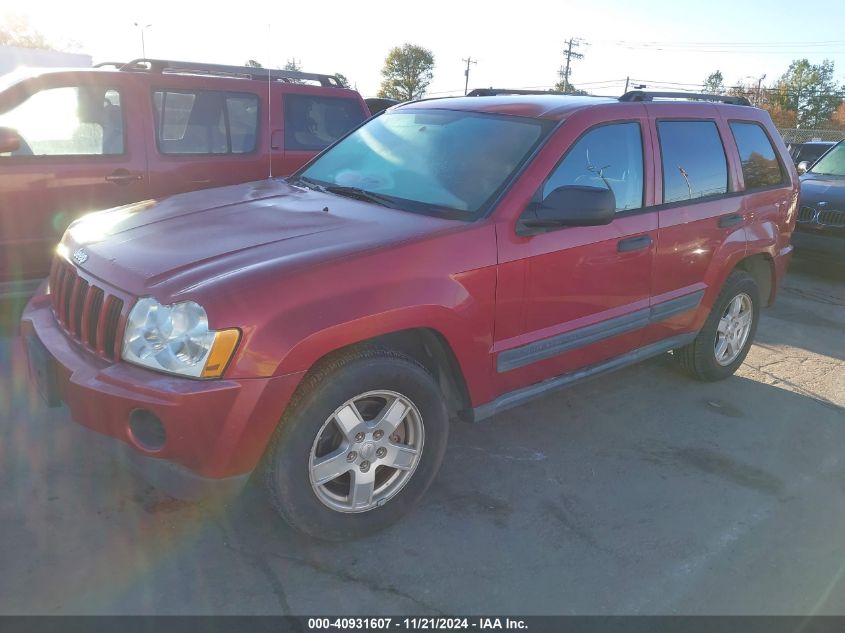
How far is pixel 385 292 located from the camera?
2645 millimetres

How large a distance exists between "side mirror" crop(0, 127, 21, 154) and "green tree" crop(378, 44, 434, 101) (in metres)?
80.1

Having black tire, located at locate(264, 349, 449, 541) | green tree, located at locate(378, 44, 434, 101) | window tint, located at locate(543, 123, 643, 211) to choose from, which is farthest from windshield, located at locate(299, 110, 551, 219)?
green tree, located at locate(378, 44, 434, 101)

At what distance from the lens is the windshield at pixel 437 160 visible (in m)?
3.23

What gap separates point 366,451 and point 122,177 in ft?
11.4

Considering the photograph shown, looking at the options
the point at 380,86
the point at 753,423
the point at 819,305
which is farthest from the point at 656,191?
the point at 380,86

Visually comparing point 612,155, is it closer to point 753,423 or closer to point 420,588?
point 753,423

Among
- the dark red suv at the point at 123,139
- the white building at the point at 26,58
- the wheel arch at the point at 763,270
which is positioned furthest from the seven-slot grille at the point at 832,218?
the white building at the point at 26,58

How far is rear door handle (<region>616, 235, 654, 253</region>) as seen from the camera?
11.7ft

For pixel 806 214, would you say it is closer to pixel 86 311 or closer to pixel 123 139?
pixel 123 139

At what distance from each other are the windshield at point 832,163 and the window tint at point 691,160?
18.3 feet

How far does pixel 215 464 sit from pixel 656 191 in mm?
2744

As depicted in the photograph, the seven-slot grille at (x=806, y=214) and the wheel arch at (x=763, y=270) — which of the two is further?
the seven-slot grille at (x=806, y=214)

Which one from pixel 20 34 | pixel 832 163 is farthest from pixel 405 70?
pixel 832 163

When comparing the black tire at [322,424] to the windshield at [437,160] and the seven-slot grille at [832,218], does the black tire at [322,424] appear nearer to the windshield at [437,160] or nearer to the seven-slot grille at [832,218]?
the windshield at [437,160]
